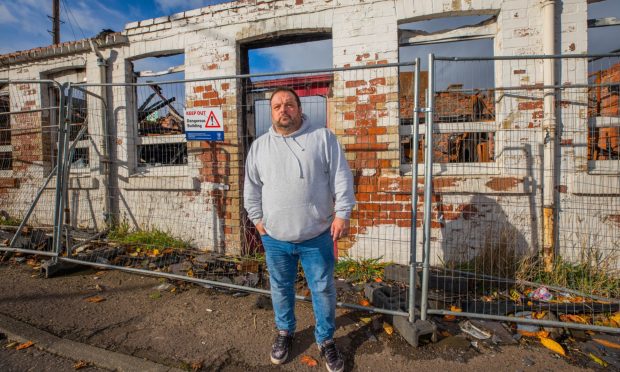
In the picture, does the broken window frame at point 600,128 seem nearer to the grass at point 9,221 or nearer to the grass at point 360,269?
the grass at point 360,269

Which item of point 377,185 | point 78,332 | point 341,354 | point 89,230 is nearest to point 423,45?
point 377,185

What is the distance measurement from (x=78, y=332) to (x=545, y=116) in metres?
5.39

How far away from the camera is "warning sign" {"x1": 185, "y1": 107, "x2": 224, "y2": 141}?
438 cm

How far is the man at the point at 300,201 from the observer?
219cm

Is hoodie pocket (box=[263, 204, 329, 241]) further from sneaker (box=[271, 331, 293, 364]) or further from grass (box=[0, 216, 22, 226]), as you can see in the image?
grass (box=[0, 216, 22, 226])

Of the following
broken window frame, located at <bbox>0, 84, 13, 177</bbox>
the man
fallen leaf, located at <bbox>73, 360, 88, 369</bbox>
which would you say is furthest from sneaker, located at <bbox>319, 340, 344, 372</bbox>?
broken window frame, located at <bbox>0, 84, 13, 177</bbox>

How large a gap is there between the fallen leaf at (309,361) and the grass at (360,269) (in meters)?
1.52

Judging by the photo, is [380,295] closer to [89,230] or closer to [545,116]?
[545,116]

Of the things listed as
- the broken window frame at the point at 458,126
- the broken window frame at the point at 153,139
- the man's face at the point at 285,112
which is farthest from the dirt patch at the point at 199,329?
the broken window frame at the point at 458,126

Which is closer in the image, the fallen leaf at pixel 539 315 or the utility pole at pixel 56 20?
the fallen leaf at pixel 539 315

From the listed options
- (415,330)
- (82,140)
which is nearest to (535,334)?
(415,330)

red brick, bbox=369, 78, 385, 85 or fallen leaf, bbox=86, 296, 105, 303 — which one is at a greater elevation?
red brick, bbox=369, 78, 385, 85

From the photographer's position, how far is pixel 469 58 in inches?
106

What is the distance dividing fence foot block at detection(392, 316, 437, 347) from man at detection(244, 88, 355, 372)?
0.63 metres
